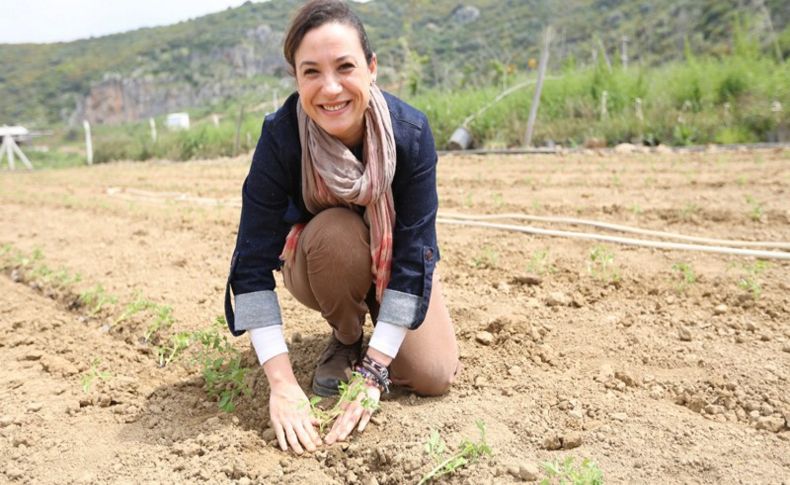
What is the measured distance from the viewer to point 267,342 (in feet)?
6.56

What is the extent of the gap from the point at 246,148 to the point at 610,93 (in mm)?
8895

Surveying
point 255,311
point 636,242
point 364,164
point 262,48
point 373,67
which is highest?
point 262,48

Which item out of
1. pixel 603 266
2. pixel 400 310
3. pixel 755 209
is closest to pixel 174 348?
pixel 400 310

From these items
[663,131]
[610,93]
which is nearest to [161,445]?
[663,131]

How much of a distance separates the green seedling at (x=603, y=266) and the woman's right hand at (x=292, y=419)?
5.83 ft

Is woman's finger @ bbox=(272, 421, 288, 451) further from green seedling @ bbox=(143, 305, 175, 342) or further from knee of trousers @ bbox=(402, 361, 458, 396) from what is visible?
green seedling @ bbox=(143, 305, 175, 342)

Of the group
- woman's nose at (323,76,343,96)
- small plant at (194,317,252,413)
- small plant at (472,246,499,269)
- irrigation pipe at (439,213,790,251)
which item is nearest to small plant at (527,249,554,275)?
small plant at (472,246,499,269)

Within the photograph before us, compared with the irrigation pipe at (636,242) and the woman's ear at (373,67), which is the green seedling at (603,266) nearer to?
the irrigation pipe at (636,242)

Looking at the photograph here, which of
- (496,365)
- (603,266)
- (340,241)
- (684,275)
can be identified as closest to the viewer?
(340,241)

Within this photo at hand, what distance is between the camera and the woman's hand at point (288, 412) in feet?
6.23

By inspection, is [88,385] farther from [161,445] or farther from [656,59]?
[656,59]

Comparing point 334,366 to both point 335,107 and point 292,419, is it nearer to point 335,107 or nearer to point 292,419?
point 292,419

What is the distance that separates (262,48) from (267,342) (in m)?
52.0

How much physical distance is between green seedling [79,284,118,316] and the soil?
0.02 meters
